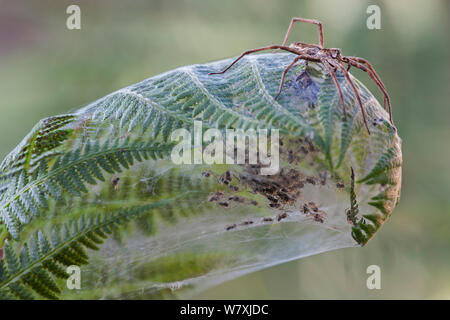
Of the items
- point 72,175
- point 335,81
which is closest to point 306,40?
point 335,81

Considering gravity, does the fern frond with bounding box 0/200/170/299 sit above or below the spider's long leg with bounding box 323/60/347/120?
below

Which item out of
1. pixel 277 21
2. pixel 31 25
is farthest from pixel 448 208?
pixel 31 25

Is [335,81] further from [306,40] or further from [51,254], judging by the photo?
[306,40]

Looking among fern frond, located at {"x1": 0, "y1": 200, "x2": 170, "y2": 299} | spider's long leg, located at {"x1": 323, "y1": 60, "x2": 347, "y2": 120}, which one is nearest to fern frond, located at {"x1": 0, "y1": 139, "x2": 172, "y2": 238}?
fern frond, located at {"x1": 0, "y1": 200, "x2": 170, "y2": 299}

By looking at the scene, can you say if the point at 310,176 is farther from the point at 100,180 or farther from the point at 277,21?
the point at 277,21

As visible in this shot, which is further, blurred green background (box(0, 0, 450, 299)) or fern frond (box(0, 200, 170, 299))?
blurred green background (box(0, 0, 450, 299))

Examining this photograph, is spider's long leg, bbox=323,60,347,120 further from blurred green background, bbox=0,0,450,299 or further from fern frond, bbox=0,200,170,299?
blurred green background, bbox=0,0,450,299
